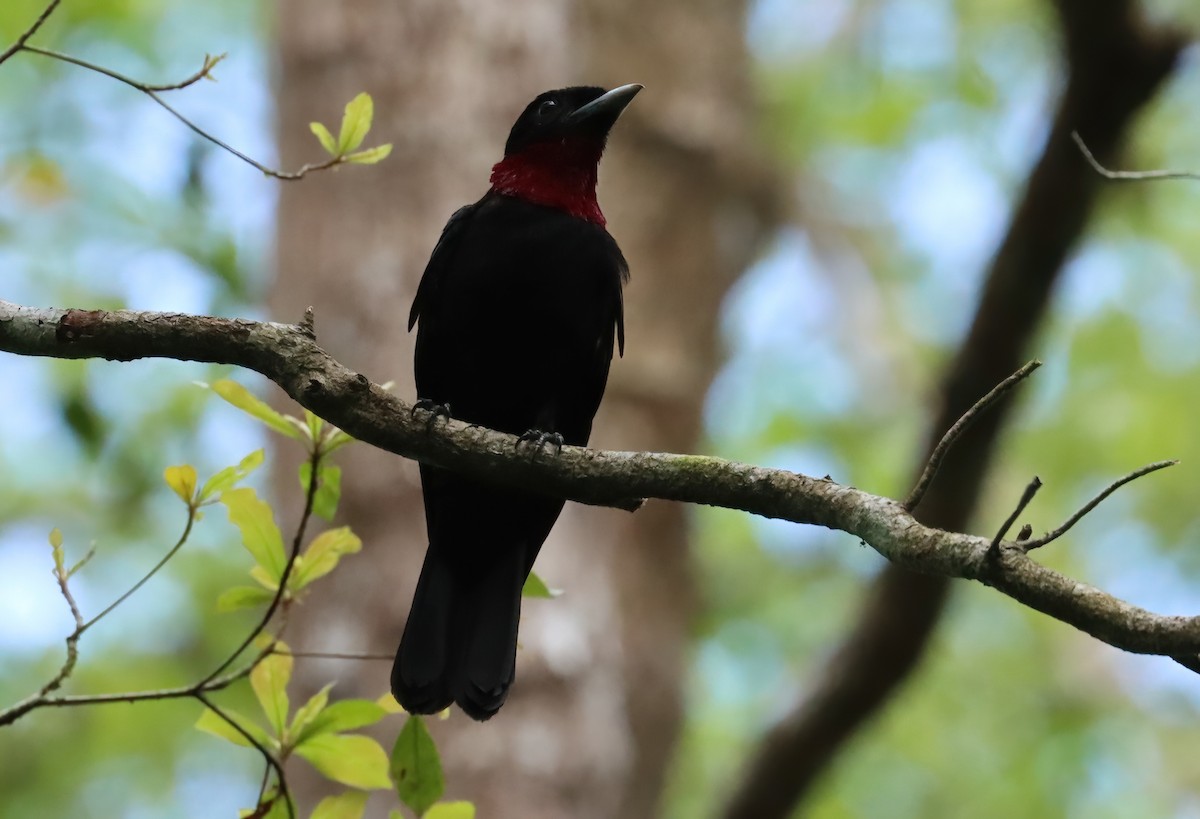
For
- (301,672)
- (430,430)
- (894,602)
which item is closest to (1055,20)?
(894,602)

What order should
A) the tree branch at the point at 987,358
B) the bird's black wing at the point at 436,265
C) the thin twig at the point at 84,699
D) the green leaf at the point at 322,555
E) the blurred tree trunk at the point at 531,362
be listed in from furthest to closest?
the blurred tree trunk at the point at 531,362 < the tree branch at the point at 987,358 < the bird's black wing at the point at 436,265 < the green leaf at the point at 322,555 < the thin twig at the point at 84,699

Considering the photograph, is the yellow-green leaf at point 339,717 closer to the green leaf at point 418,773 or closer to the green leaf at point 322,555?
the green leaf at point 418,773

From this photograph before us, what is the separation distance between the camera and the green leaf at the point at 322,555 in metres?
2.34

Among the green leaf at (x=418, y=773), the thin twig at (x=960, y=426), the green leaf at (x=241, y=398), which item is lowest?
the green leaf at (x=418, y=773)

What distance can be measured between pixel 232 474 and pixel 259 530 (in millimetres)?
175

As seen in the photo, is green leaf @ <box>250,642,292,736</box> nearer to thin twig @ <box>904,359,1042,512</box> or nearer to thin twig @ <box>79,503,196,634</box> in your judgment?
thin twig @ <box>79,503,196,634</box>

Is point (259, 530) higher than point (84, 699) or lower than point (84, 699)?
higher

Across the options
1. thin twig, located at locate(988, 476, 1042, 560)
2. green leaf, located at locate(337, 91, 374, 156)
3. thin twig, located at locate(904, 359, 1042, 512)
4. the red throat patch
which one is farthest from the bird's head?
thin twig, located at locate(988, 476, 1042, 560)

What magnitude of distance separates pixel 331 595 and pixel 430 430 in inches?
87.0

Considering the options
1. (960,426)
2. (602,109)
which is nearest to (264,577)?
(960,426)

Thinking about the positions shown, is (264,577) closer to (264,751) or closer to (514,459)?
(264,751)

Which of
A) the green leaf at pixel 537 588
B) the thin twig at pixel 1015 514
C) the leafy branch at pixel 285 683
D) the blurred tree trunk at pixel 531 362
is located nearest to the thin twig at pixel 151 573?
the leafy branch at pixel 285 683

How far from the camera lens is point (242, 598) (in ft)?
7.84

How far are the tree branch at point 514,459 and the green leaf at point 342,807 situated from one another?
614 mm
